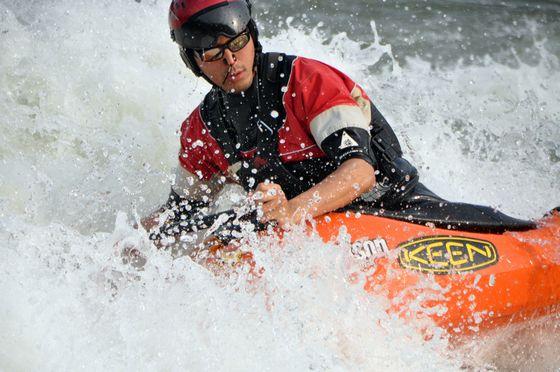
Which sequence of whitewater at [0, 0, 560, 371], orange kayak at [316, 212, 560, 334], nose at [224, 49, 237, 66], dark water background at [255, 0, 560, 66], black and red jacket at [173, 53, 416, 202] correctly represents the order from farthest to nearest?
dark water background at [255, 0, 560, 66] → nose at [224, 49, 237, 66] → black and red jacket at [173, 53, 416, 202] → orange kayak at [316, 212, 560, 334] → whitewater at [0, 0, 560, 371]

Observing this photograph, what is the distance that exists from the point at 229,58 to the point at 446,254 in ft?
4.18

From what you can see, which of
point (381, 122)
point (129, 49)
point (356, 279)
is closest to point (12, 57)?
point (129, 49)

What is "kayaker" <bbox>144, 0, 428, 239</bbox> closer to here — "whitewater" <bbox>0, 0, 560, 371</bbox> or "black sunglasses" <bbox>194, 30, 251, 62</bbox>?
"black sunglasses" <bbox>194, 30, 251, 62</bbox>

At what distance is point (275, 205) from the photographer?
10.2ft

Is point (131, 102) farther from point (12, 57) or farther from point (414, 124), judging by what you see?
point (414, 124)

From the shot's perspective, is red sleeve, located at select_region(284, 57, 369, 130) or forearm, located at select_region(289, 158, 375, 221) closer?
forearm, located at select_region(289, 158, 375, 221)

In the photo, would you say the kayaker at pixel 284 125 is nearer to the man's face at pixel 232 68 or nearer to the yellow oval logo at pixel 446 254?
the man's face at pixel 232 68

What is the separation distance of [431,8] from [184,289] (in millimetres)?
5957

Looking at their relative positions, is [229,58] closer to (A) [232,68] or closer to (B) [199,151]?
(A) [232,68]

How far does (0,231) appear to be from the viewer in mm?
3271

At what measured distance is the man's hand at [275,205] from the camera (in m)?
3.05

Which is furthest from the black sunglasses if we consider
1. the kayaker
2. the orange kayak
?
the orange kayak

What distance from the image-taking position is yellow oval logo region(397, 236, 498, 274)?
3.26 meters

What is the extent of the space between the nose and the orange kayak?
0.80 metres
